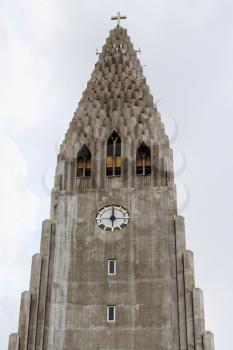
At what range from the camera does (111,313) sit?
53.9 metres

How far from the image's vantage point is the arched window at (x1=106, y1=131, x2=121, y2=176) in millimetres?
62875

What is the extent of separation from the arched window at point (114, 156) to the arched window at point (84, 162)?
71.9 inches

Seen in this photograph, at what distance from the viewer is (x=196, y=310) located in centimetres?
→ 5288

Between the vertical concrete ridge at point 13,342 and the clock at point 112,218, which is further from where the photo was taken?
the clock at point 112,218

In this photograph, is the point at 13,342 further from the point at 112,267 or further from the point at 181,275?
the point at 181,275

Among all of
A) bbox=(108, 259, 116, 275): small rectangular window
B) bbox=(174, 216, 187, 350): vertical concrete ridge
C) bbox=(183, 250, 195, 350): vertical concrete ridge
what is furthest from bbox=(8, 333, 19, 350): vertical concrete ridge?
bbox=(183, 250, 195, 350): vertical concrete ridge

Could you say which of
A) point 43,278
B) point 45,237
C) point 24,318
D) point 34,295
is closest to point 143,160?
point 45,237

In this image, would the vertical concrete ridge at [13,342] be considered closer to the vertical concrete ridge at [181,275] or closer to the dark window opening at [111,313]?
the dark window opening at [111,313]

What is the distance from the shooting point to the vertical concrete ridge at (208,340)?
2003 inches

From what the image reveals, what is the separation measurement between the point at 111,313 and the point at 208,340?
25.7 ft

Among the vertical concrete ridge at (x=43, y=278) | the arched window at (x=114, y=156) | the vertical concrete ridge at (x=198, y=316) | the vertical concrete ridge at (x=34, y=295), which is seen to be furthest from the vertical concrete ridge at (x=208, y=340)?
the arched window at (x=114, y=156)

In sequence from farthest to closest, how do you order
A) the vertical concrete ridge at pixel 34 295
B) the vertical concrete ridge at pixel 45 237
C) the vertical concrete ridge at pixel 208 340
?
the vertical concrete ridge at pixel 45 237 → the vertical concrete ridge at pixel 34 295 → the vertical concrete ridge at pixel 208 340

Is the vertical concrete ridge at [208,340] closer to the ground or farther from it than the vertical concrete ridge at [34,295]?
closer to the ground

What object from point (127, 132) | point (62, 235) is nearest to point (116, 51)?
point (127, 132)
